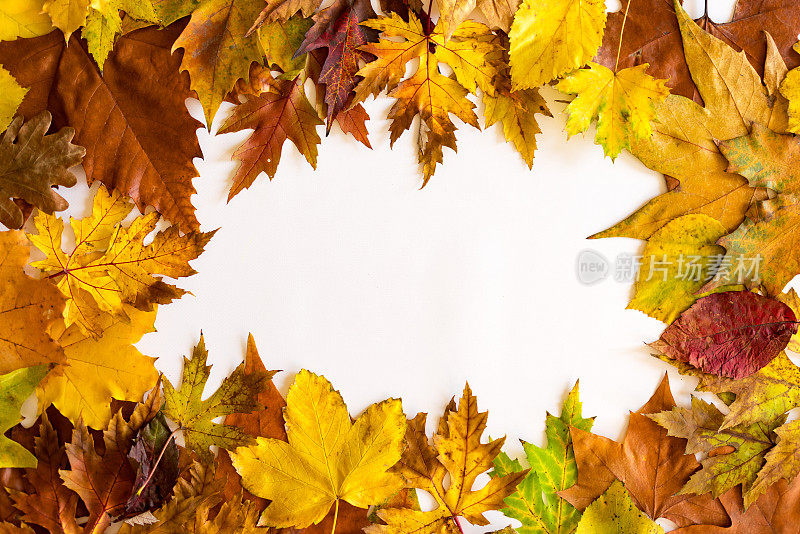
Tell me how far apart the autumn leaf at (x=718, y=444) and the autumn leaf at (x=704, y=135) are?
26 centimetres

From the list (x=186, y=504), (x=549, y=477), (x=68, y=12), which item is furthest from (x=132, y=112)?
(x=549, y=477)

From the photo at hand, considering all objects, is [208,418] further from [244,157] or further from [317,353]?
[244,157]

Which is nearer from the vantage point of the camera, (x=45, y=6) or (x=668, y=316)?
(x=45, y=6)

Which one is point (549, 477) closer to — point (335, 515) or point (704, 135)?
point (335, 515)

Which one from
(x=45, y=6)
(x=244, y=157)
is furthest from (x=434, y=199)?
(x=45, y=6)

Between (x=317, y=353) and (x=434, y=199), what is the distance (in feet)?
0.83

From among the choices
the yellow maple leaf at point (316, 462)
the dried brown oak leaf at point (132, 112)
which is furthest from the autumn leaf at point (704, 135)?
the dried brown oak leaf at point (132, 112)

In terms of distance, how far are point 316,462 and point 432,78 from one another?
19.9 inches

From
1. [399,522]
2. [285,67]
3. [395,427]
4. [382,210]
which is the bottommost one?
[399,522]

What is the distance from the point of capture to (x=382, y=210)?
741 millimetres

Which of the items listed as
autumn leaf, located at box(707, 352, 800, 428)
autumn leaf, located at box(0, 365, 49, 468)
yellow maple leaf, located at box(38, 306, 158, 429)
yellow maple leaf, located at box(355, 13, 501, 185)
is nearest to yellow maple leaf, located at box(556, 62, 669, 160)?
yellow maple leaf, located at box(355, 13, 501, 185)

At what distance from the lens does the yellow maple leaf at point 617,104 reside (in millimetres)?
720

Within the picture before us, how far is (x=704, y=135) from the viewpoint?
0.77 metres

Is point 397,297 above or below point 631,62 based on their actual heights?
below
